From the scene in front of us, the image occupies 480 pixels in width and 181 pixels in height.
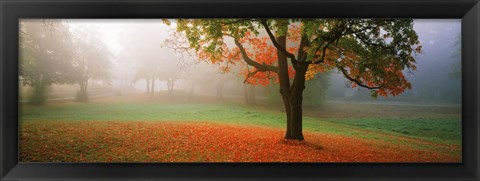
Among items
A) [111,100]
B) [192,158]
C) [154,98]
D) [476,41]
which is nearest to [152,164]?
[192,158]

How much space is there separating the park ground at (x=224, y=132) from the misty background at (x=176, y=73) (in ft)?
0.41

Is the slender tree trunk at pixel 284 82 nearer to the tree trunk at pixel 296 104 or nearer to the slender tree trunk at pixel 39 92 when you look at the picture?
the tree trunk at pixel 296 104

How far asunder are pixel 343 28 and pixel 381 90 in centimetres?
101

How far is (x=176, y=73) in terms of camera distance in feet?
15.8

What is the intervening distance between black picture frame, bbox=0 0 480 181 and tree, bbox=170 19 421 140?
950 millimetres

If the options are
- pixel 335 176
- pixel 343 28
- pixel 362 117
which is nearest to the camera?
pixel 335 176

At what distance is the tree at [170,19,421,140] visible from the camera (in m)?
4.21

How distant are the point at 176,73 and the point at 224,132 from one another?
1176mm

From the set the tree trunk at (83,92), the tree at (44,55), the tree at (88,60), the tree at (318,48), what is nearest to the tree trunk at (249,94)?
the tree at (318,48)

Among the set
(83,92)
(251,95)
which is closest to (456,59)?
(251,95)

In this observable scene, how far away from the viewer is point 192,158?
13.6 ft

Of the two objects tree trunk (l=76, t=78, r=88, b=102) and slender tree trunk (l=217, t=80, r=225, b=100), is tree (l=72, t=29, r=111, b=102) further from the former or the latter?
slender tree trunk (l=217, t=80, r=225, b=100)
